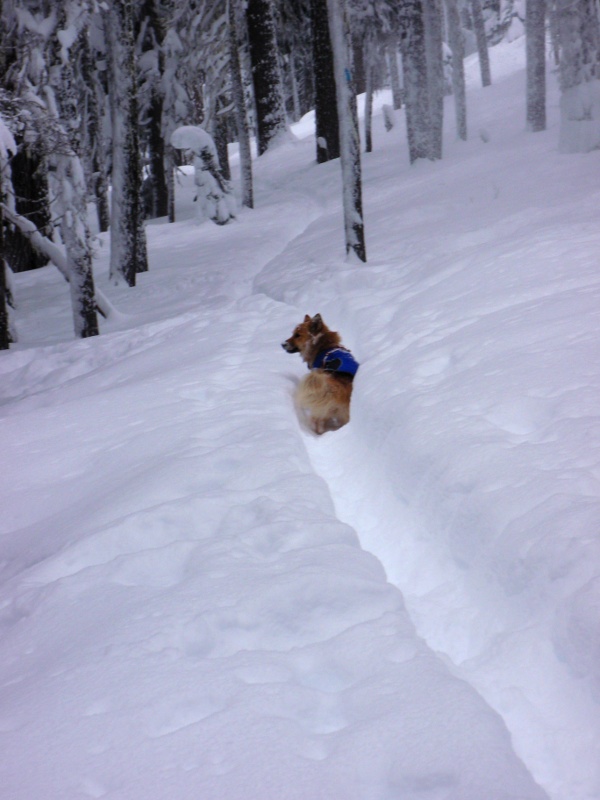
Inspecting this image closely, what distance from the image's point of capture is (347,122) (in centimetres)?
948

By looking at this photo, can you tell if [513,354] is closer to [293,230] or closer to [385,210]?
[385,210]

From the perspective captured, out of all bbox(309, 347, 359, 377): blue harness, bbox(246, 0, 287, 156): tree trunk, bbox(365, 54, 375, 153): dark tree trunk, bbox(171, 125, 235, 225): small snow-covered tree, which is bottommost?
bbox(309, 347, 359, 377): blue harness

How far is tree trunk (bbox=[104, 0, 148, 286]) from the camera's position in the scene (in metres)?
12.2

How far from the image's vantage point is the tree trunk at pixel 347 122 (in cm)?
909

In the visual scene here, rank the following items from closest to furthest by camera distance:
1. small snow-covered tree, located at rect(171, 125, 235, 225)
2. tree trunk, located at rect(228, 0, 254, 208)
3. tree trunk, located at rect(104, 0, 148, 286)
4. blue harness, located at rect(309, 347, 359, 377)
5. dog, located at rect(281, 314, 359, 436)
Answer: dog, located at rect(281, 314, 359, 436) < blue harness, located at rect(309, 347, 359, 377) < tree trunk, located at rect(104, 0, 148, 286) < tree trunk, located at rect(228, 0, 254, 208) < small snow-covered tree, located at rect(171, 125, 235, 225)

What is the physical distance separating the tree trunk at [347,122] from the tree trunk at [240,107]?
368 inches

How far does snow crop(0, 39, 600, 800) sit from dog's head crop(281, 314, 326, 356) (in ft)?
0.97

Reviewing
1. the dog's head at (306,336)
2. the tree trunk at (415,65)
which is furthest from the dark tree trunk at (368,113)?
the dog's head at (306,336)

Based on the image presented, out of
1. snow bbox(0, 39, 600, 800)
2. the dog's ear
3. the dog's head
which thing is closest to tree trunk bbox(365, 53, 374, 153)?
snow bbox(0, 39, 600, 800)

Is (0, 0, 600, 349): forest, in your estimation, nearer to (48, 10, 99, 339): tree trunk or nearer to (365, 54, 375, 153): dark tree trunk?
(48, 10, 99, 339): tree trunk

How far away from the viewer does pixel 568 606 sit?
256 centimetres

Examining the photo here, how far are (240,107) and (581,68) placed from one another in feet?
34.9

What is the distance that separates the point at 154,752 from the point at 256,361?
5.42 meters

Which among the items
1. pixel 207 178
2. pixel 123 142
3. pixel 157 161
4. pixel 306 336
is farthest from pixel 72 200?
pixel 157 161
